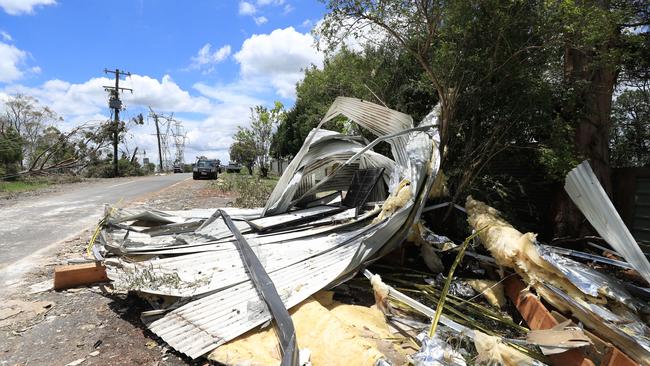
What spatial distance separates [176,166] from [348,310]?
55766mm

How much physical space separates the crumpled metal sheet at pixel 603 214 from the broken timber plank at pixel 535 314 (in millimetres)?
757

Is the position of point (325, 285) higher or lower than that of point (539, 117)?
lower

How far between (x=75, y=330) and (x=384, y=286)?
292 centimetres

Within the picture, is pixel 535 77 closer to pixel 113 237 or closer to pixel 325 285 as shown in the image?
pixel 325 285

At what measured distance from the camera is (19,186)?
16.6 m

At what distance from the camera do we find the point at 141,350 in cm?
328

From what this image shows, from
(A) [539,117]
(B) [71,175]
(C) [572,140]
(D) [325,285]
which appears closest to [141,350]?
(D) [325,285]

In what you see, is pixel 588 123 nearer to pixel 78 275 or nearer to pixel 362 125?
pixel 362 125

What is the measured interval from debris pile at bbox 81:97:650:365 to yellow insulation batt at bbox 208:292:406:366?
0.04 ft

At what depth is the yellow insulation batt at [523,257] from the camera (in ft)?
11.2

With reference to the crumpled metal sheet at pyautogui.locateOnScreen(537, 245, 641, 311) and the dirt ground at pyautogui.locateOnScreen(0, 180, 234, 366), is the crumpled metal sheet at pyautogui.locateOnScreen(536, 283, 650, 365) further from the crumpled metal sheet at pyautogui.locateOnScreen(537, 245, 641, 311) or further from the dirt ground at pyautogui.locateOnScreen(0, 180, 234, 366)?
the dirt ground at pyautogui.locateOnScreen(0, 180, 234, 366)

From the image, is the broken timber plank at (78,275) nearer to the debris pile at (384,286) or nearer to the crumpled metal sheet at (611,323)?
the debris pile at (384,286)

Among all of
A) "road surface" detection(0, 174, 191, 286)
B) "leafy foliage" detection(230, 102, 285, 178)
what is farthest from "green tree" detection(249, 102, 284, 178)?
"road surface" detection(0, 174, 191, 286)

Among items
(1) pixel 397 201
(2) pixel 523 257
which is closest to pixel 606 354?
(2) pixel 523 257
